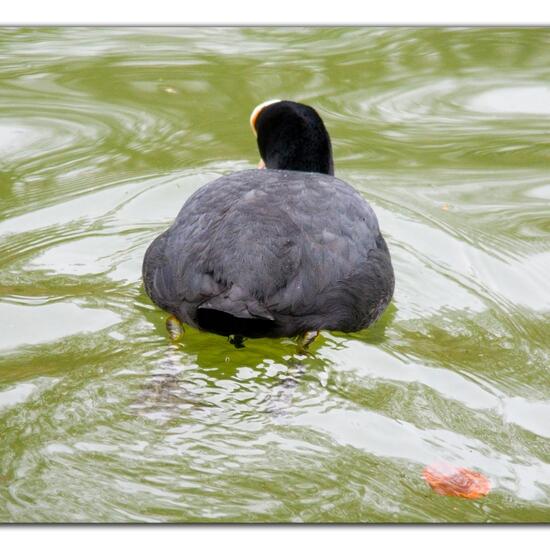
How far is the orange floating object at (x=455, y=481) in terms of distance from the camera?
3.80 metres

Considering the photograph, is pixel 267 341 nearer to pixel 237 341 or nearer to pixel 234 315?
pixel 237 341

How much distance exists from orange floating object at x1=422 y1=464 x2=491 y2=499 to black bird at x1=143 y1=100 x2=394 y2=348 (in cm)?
86

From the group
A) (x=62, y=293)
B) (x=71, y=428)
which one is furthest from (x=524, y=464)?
(x=62, y=293)

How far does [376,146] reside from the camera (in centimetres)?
700

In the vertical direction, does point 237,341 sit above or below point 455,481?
above


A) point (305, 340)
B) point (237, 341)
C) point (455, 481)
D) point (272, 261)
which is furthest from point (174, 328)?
point (455, 481)

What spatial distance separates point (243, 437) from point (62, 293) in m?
1.53

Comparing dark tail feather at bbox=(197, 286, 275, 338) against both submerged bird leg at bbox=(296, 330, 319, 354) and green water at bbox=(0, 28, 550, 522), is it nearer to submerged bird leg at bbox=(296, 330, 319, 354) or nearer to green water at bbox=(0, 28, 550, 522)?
green water at bbox=(0, 28, 550, 522)

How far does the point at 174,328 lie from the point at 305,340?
0.57 metres

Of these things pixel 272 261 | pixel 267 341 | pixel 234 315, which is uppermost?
pixel 272 261

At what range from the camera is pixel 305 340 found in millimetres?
4723

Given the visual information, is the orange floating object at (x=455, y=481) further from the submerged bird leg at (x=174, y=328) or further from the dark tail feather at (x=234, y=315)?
the submerged bird leg at (x=174, y=328)

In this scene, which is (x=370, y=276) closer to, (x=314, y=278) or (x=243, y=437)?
(x=314, y=278)

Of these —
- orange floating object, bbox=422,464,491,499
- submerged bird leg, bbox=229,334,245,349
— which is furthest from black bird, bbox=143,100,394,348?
orange floating object, bbox=422,464,491,499
